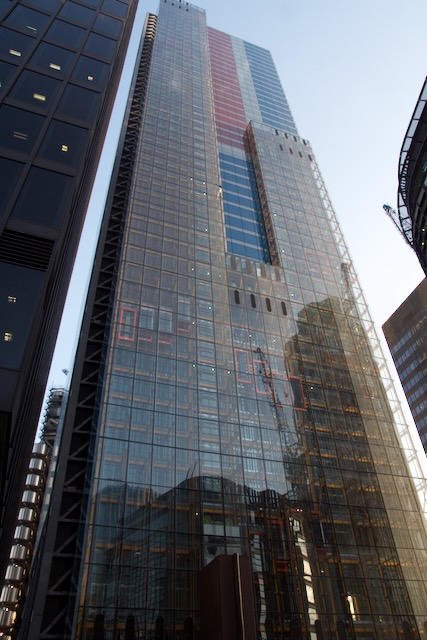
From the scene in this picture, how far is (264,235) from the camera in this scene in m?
48.2

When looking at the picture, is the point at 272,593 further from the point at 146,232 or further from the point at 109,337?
the point at 146,232

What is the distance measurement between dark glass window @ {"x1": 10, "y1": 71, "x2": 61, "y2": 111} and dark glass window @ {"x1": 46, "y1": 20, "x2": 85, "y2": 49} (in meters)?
Result: 4.82

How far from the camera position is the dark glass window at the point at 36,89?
22203 millimetres

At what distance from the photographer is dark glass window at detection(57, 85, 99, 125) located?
2270 cm

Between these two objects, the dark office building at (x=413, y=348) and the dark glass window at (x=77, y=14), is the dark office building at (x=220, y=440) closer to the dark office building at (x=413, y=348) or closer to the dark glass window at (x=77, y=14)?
the dark glass window at (x=77, y=14)

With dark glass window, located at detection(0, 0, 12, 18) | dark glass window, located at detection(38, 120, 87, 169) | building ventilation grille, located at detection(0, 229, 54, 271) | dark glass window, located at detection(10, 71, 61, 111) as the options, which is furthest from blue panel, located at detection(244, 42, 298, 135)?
building ventilation grille, located at detection(0, 229, 54, 271)

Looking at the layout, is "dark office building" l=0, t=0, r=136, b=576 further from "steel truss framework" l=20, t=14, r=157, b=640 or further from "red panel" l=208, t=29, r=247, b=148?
"red panel" l=208, t=29, r=247, b=148

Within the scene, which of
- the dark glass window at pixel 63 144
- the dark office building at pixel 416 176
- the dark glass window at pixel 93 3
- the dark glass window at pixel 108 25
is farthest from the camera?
the dark office building at pixel 416 176

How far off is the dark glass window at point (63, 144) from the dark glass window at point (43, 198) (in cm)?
109

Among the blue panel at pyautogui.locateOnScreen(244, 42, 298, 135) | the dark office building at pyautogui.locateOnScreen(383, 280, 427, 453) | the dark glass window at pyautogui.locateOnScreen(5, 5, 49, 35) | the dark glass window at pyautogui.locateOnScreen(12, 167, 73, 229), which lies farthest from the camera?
the dark office building at pyautogui.locateOnScreen(383, 280, 427, 453)

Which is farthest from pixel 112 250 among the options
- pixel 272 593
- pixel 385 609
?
pixel 385 609

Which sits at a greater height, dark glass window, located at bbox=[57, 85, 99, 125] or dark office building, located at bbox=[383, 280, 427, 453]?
dark office building, located at bbox=[383, 280, 427, 453]

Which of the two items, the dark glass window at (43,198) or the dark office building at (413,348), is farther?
the dark office building at (413,348)

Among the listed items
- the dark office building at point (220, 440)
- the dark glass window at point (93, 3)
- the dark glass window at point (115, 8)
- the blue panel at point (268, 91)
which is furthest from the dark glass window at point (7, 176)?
the blue panel at point (268, 91)
